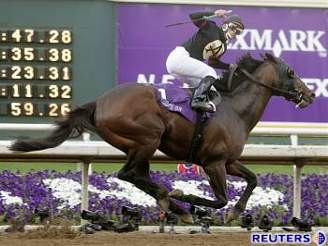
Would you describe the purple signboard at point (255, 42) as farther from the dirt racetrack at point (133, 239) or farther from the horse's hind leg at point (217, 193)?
the horse's hind leg at point (217, 193)

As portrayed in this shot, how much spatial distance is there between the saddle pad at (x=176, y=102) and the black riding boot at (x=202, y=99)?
0.21 ft

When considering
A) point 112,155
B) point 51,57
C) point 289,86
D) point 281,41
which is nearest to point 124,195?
point 112,155

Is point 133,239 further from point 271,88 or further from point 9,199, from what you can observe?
point 271,88

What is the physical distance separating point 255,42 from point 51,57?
287 cm

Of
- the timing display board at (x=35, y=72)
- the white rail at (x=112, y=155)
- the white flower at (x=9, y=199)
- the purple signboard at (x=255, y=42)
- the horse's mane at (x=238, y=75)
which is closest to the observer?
the horse's mane at (x=238, y=75)

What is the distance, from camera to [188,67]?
6.19 meters

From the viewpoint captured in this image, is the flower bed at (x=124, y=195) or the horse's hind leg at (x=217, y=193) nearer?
the horse's hind leg at (x=217, y=193)

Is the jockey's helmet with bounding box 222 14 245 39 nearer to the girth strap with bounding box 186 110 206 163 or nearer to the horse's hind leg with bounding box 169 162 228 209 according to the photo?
the girth strap with bounding box 186 110 206 163

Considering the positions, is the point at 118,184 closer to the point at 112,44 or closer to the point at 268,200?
the point at 268,200

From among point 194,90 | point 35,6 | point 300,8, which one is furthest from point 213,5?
point 194,90

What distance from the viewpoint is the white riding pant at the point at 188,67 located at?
616 centimetres

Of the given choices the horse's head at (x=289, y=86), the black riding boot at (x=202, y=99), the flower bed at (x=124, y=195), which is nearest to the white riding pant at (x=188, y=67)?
the black riding boot at (x=202, y=99)

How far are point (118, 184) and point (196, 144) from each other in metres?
1.52

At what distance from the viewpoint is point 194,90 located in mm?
6070
